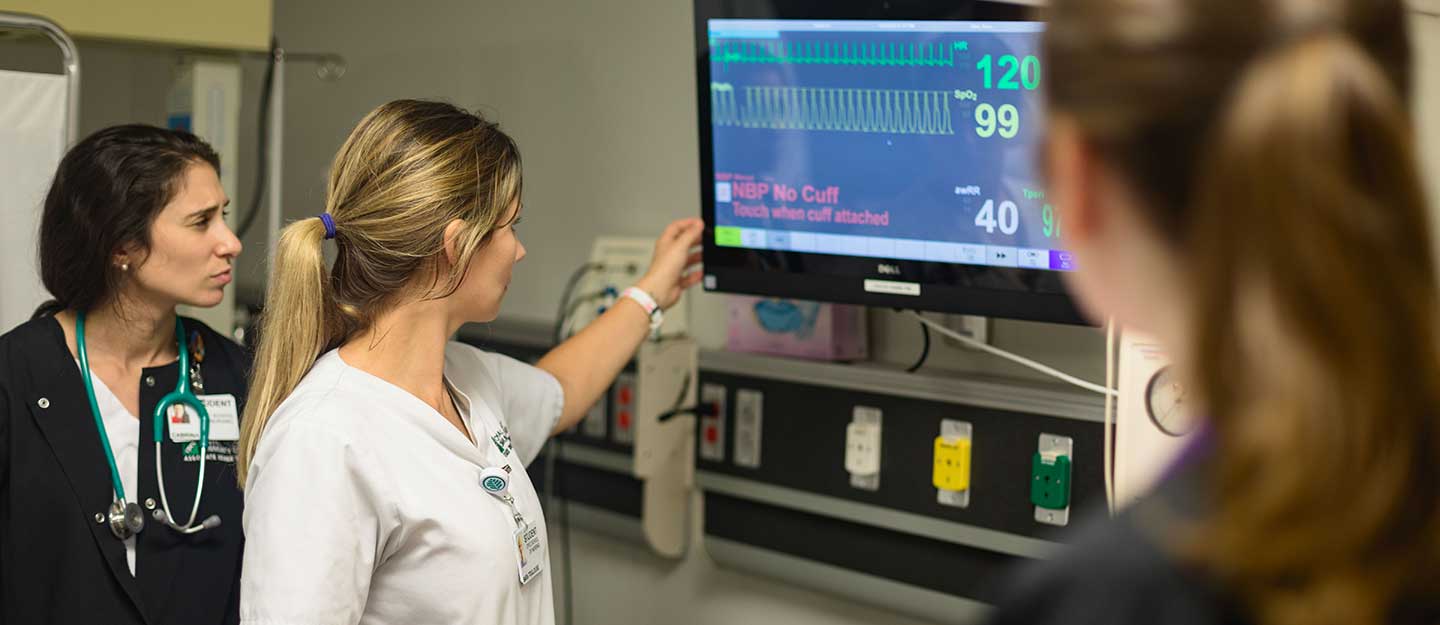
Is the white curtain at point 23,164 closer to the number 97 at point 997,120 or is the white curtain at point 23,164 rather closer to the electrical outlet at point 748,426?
the electrical outlet at point 748,426

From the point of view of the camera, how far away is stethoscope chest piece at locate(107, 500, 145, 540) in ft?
6.27

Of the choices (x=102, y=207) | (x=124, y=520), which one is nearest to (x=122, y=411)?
(x=124, y=520)

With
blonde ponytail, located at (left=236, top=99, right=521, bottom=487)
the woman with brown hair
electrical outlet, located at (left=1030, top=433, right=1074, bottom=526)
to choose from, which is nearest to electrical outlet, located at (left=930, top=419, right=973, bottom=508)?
electrical outlet, located at (left=1030, top=433, right=1074, bottom=526)

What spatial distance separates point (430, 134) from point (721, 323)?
112 centimetres

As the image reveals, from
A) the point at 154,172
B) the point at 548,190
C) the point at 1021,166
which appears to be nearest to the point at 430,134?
the point at 154,172

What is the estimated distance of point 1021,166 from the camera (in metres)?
1.76

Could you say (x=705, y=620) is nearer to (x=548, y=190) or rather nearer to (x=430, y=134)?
(x=548, y=190)

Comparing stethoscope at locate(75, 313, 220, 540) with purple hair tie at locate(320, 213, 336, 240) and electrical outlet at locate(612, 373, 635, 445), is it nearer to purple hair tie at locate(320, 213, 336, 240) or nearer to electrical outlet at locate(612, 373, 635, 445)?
purple hair tie at locate(320, 213, 336, 240)

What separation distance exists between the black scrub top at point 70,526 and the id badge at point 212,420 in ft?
0.11

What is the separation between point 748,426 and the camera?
8.13 ft

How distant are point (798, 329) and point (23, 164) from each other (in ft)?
4.64

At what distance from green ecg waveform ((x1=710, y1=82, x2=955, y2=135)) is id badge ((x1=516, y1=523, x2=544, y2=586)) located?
2.48 ft

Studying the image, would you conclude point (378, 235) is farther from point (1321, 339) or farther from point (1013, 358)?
point (1321, 339)

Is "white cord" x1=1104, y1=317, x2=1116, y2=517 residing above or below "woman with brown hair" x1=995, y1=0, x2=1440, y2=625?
below
